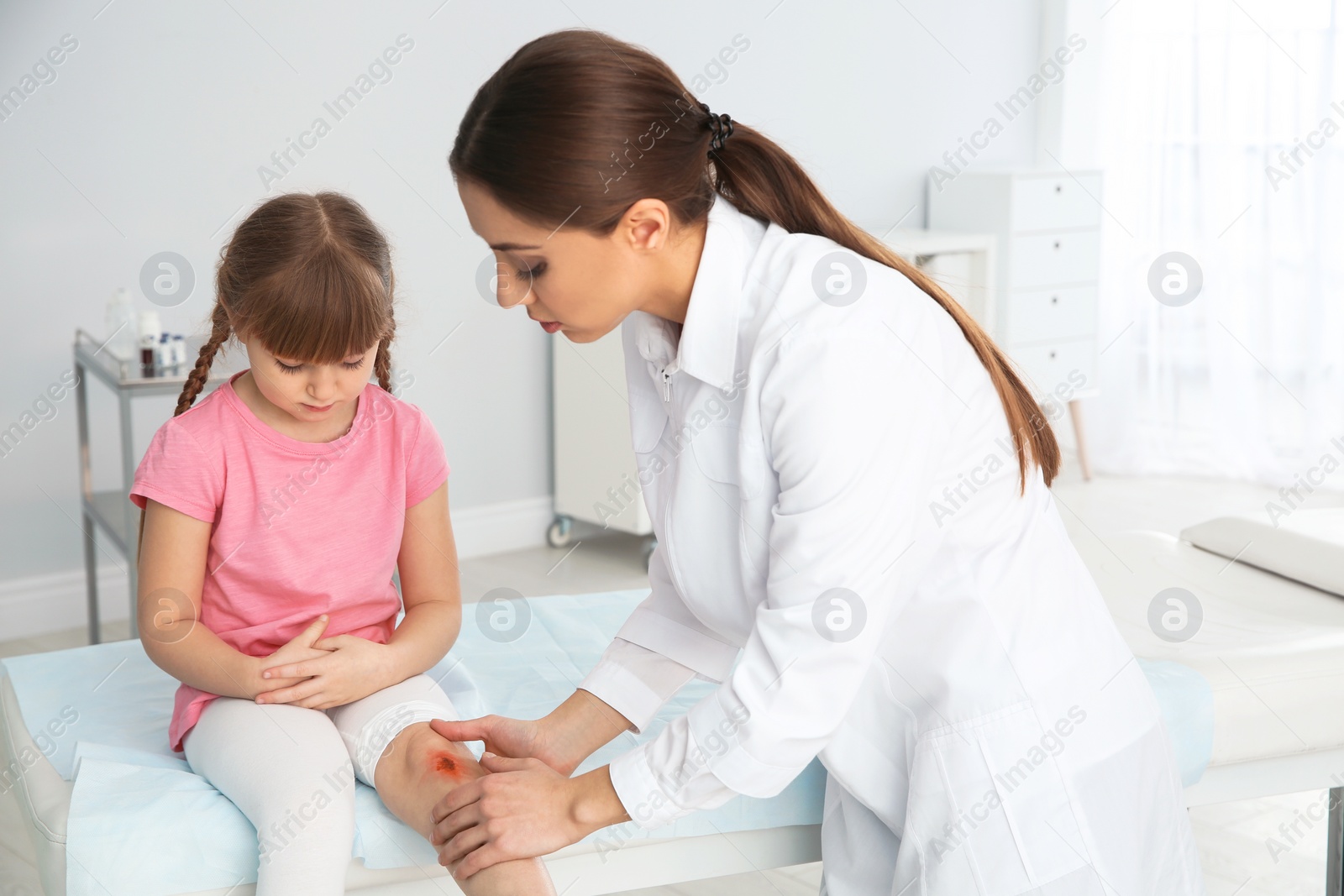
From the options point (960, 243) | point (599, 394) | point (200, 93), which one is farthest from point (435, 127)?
point (960, 243)

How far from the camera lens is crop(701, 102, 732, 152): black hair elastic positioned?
1057 mm

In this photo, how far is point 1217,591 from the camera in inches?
72.6

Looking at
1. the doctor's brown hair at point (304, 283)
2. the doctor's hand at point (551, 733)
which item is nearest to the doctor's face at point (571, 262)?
the doctor's brown hair at point (304, 283)

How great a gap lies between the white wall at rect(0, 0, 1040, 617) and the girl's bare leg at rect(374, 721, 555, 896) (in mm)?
1825

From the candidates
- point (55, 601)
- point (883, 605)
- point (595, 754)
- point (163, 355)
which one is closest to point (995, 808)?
point (883, 605)

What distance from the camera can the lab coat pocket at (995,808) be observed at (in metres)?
1.04

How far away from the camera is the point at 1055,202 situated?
3887 millimetres

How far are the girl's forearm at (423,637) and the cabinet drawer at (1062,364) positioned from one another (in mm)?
2804

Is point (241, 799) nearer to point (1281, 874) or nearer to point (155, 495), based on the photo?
point (155, 495)

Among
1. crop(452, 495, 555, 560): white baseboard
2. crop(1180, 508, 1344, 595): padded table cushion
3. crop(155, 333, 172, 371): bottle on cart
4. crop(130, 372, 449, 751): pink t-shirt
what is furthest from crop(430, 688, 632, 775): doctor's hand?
crop(452, 495, 555, 560): white baseboard

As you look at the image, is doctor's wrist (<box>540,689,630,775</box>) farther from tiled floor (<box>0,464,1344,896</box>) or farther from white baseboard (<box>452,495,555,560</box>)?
white baseboard (<box>452,495,555,560</box>)

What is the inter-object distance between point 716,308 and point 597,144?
6.9 inches

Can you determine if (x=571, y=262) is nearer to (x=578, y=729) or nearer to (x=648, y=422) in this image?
(x=648, y=422)

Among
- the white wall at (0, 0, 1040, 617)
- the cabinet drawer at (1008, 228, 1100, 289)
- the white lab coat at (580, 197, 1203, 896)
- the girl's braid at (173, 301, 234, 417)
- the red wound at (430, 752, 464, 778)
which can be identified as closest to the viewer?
the white lab coat at (580, 197, 1203, 896)
